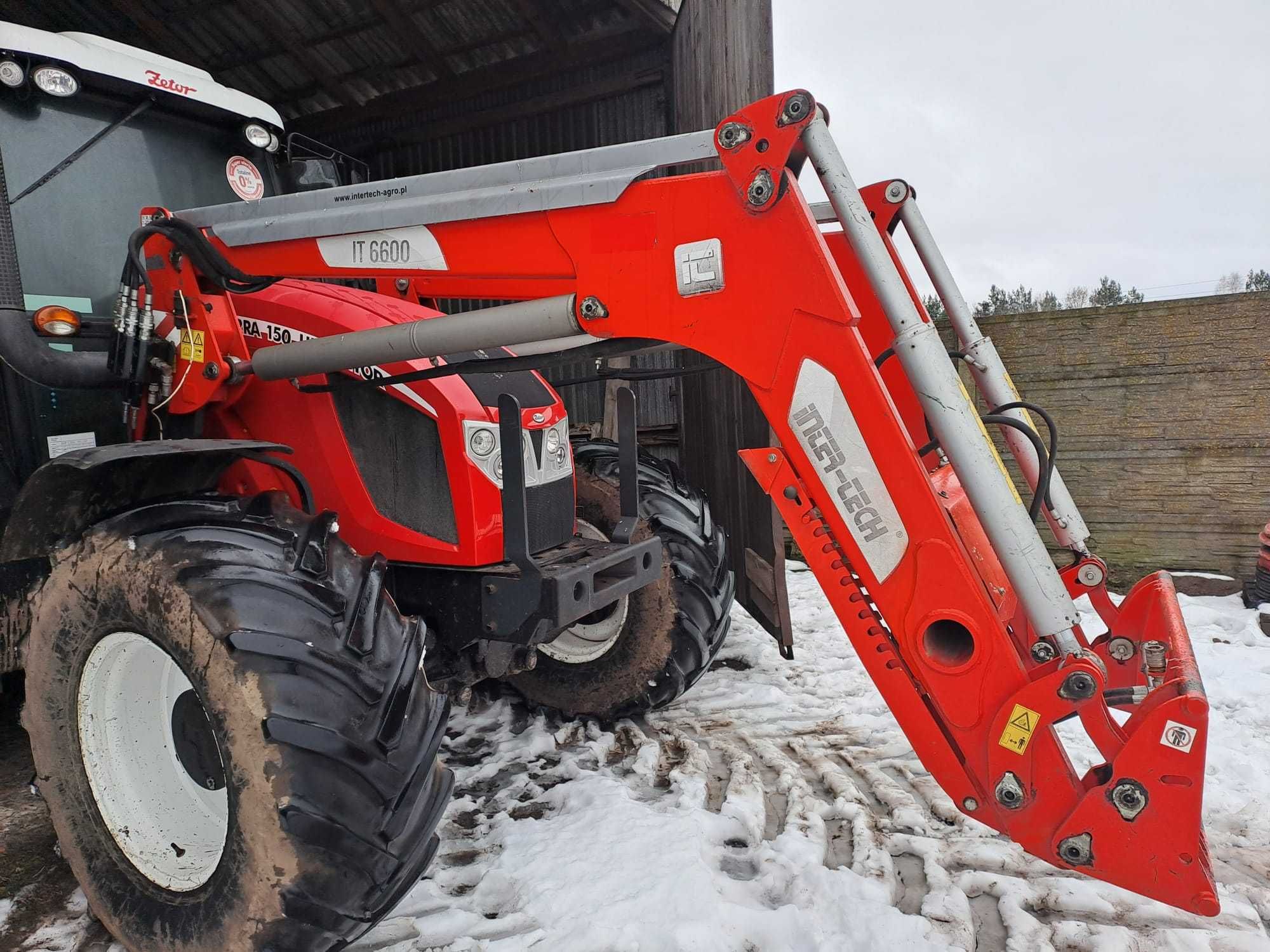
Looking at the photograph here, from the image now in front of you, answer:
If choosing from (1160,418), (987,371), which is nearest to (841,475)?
(987,371)

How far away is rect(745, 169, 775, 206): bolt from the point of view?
1560 millimetres

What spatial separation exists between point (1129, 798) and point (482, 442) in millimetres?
1642

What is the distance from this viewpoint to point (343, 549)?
1.78 meters

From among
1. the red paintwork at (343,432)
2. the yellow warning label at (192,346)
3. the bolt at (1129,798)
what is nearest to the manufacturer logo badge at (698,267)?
the red paintwork at (343,432)

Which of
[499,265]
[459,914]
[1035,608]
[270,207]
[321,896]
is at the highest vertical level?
[270,207]

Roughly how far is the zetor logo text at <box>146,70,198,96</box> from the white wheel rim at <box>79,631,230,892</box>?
1.78 metres

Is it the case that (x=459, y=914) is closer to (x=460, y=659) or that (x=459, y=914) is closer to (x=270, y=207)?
(x=460, y=659)

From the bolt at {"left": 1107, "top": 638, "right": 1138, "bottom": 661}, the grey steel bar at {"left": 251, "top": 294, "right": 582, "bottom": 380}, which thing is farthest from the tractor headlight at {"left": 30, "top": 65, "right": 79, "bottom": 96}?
the bolt at {"left": 1107, "top": 638, "right": 1138, "bottom": 661}

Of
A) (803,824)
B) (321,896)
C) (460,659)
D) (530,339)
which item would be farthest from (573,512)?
(321,896)

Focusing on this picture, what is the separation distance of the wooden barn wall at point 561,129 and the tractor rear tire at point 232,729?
3594 millimetres

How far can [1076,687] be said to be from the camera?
1493 millimetres

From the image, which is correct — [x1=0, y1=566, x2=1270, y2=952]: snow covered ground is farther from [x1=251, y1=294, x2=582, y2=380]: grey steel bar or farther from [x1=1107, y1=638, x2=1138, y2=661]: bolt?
[x1=251, y1=294, x2=582, y2=380]: grey steel bar

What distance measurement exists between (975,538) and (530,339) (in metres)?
1.14

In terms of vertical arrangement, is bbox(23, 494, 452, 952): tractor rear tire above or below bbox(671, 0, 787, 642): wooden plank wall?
below
